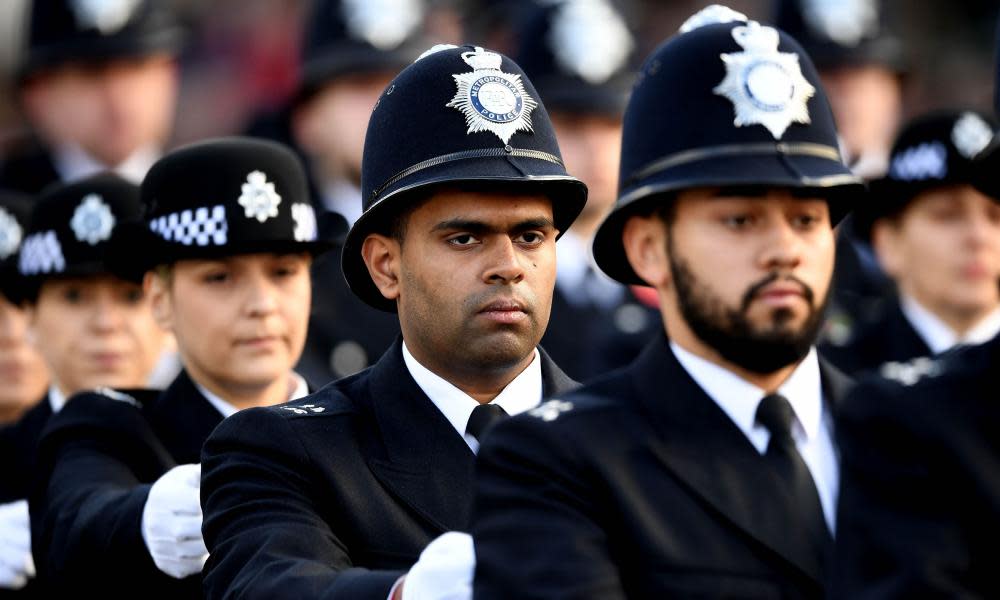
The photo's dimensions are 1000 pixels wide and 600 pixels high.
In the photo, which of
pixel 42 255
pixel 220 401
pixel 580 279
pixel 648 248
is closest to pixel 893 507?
pixel 648 248

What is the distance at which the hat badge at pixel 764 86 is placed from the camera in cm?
441

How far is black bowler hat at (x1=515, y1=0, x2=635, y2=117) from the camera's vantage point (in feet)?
36.0

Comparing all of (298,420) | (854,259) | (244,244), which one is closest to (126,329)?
(244,244)

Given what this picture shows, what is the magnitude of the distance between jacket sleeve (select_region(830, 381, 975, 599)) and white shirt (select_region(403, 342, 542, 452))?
4.87 ft

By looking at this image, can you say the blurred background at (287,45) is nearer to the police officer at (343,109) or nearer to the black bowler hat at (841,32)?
the black bowler hat at (841,32)

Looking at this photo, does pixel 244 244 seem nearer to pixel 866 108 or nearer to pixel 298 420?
pixel 298 420

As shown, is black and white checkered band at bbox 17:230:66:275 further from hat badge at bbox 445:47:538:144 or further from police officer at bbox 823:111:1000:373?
police officer at bbox 823:111:1000:373

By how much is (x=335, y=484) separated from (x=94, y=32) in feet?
19.9

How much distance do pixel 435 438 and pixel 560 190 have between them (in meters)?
0.74

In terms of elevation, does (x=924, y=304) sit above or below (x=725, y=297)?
below

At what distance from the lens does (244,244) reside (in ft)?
21.4

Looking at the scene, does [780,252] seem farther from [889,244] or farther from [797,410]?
[889,244]

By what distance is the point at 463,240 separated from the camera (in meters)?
5.50

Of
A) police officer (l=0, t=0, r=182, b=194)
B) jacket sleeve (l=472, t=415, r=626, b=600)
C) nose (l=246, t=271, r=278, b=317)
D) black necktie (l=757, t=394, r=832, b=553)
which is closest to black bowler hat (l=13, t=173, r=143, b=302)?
nose (l=246, t=271, r=278, b=317)
